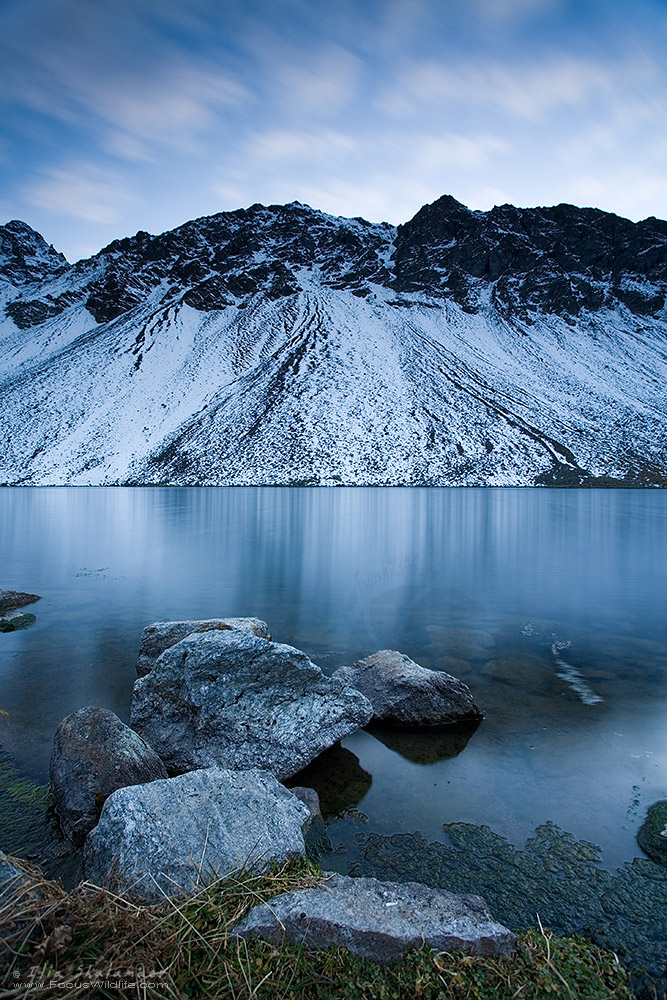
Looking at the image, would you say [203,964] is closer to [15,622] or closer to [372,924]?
[372,924]

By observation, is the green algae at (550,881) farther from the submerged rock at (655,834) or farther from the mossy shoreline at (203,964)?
the mossy shoreline at (203,964)

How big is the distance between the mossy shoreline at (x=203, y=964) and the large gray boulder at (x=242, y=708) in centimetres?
364

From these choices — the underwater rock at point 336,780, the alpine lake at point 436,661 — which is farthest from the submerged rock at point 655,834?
the underwater rock at point 336,780

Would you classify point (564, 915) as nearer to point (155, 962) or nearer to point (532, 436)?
point (155, 962)

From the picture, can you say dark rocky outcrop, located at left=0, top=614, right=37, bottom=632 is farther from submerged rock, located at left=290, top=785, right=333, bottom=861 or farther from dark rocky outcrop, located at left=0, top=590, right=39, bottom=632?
submerged rock, located at left=290, top=785, right=333, bottom=861

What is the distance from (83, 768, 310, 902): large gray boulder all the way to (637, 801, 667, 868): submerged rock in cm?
406

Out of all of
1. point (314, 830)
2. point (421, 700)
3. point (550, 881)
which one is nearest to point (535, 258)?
point (421, 700)

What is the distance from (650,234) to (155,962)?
216920mm

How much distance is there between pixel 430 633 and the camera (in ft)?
48.9

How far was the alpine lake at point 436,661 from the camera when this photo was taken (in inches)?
244

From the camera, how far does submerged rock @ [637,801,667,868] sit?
5.88m

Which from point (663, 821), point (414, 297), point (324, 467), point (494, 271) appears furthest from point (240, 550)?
point (494, 271)

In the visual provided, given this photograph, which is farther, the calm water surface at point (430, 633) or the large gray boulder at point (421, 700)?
the large gray boulder at point (421, 700)

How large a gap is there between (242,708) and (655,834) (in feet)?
18.4
